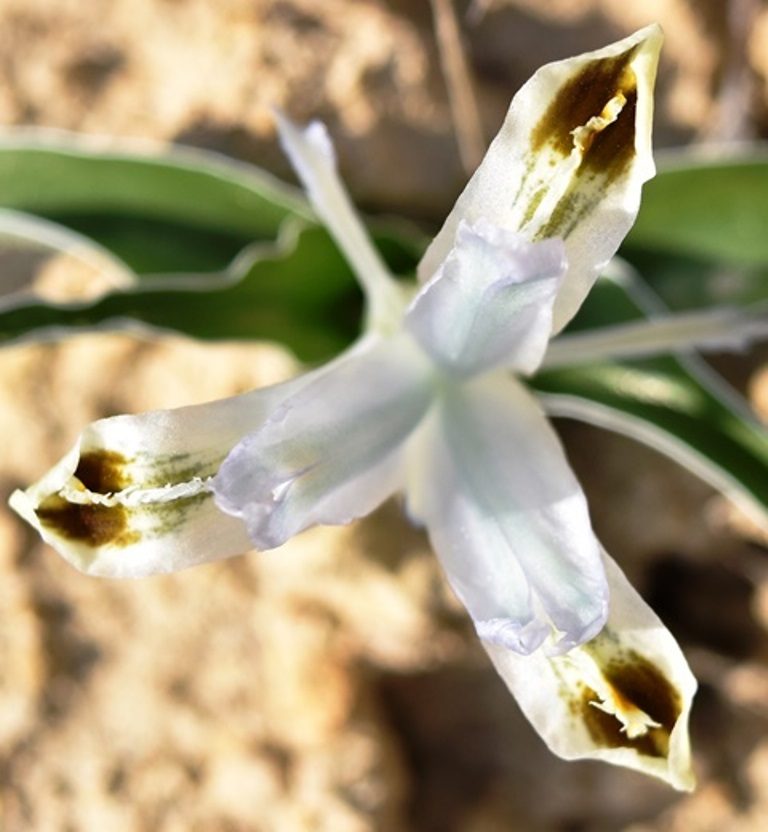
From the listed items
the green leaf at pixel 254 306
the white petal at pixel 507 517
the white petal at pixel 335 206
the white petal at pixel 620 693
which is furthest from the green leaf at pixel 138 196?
the white petal at pixel 620 693

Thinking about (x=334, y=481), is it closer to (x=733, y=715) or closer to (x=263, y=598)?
(x=263, y=598)

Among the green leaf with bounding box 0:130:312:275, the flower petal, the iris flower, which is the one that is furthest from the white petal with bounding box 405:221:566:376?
the green leaf with bounding box 0:130:312:275

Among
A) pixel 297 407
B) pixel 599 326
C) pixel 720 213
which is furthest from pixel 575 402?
pixel 297 407

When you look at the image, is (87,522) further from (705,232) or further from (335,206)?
(705,232)

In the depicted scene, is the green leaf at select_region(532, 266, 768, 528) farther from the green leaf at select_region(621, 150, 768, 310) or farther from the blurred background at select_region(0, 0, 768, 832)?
the blurred background at select_region(0, 0, 768, 832)

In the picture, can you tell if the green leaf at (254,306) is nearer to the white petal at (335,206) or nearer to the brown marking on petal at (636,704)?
the white petal at (335,206)
